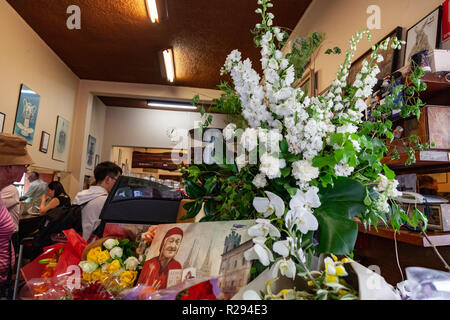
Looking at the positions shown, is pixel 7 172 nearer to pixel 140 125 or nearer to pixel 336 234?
pixel 336 234

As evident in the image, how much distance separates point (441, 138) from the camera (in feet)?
3.68

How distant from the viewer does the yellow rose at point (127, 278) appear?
0.58 meters

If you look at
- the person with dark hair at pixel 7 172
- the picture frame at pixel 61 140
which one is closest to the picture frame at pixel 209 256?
the person with dark hair at pixel 7 172

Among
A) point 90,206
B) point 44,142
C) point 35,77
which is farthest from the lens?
point 44,142

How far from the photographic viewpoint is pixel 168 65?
13.4 feet

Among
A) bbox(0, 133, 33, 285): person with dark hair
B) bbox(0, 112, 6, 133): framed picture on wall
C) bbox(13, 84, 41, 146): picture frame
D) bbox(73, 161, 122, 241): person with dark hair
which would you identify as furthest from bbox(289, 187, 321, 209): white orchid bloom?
bbox(13, 84, 41, 146): picture frame

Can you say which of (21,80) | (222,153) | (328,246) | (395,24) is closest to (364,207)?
(328,246)

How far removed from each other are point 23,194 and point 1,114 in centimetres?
209

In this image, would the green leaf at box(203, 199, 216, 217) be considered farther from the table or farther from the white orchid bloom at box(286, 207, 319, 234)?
the table

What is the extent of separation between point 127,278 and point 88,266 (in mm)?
116

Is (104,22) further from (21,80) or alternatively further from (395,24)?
(395,24)

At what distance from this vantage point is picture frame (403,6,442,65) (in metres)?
1.29

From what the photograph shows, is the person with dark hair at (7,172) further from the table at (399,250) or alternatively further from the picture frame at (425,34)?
the picture frame at (425,34)

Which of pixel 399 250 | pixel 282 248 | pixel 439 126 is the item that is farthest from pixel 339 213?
pixel 399 250
